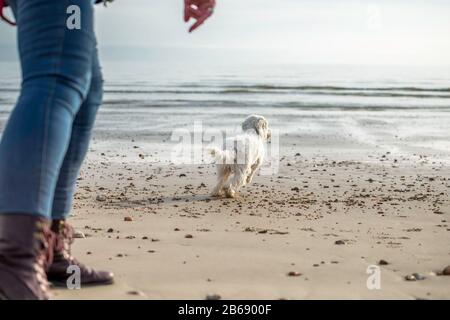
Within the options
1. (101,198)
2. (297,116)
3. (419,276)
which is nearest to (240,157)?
(101,198)

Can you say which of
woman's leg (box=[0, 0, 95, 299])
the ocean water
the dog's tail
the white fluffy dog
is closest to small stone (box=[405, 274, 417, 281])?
woman's leg (box=[0, 0, 95, 299])

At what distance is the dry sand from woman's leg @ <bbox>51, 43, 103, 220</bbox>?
33 cm

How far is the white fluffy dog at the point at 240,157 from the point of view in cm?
670

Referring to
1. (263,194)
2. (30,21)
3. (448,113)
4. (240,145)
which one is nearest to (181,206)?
(263,194)

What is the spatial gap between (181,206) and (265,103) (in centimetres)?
1601

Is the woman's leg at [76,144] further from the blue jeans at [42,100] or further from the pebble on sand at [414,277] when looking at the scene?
the pebble on sand at [414,277]

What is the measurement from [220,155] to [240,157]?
0.24 m

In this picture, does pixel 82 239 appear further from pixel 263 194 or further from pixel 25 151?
pixel 263 194

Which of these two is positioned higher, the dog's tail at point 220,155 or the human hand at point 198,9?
the human hand at point 198,9

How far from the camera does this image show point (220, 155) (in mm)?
6945

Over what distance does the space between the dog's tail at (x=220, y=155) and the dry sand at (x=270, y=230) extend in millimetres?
342

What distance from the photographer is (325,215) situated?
5238 millimetres

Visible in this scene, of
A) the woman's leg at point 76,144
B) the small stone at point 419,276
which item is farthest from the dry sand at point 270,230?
the woman's leg at point 76,144

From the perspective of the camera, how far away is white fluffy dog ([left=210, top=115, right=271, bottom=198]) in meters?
6.70
